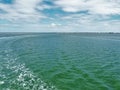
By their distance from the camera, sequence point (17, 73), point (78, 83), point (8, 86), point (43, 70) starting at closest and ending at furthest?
point (8, 86), point (78, 83), point (17, 73), point (43, 70)

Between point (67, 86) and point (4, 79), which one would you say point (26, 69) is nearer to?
point (4, 79)

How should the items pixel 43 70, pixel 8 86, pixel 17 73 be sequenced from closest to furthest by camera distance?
1. pixel 8 86
2. pixel 17 73
3. pixel 43 70

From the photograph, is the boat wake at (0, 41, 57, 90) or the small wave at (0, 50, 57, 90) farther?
the small wave at (0, 50, 57, 90)

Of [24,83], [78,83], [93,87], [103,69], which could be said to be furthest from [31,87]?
[103,69]

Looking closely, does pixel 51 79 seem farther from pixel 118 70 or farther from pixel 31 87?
pixel 118 70

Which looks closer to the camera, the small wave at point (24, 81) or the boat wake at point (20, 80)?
the boat wake at point (20, 80)

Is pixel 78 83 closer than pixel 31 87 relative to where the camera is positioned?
No

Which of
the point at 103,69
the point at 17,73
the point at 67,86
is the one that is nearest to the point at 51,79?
the point at 67,86

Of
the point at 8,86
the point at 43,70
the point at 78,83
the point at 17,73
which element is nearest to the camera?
the point at 8,86

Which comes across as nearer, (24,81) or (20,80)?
(24,81)
